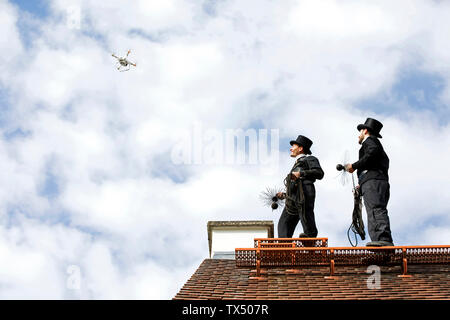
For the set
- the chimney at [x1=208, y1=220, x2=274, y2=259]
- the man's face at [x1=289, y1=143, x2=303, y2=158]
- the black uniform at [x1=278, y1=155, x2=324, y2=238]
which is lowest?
the chimney at [x1=208, y1=220, x2=274, y2=259]

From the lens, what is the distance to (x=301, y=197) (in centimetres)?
1395

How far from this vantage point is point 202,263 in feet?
43.9

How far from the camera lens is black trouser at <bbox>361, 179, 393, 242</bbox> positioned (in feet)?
41.8

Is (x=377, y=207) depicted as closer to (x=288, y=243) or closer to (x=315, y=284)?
(x=288, y=243)

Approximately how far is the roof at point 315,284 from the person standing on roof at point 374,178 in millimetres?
765

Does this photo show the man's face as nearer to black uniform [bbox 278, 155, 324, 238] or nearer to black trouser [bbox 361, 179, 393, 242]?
black uniform [bbox 278, 155, 324, 238]

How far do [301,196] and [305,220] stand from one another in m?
0.47

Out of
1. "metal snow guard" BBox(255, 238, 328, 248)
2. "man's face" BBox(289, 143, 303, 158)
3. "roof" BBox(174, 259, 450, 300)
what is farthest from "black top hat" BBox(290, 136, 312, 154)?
"roof" BBox(174, 259, 450, 300)

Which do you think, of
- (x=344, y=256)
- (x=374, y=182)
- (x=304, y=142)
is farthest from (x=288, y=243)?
(x=304, y=142)

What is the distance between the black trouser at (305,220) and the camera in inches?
542

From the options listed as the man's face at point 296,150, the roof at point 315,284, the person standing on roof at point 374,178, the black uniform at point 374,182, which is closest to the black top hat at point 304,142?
the man's face at point 296,150

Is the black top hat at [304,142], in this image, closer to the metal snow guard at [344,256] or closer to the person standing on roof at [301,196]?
the person standing on roof at [301,196]
